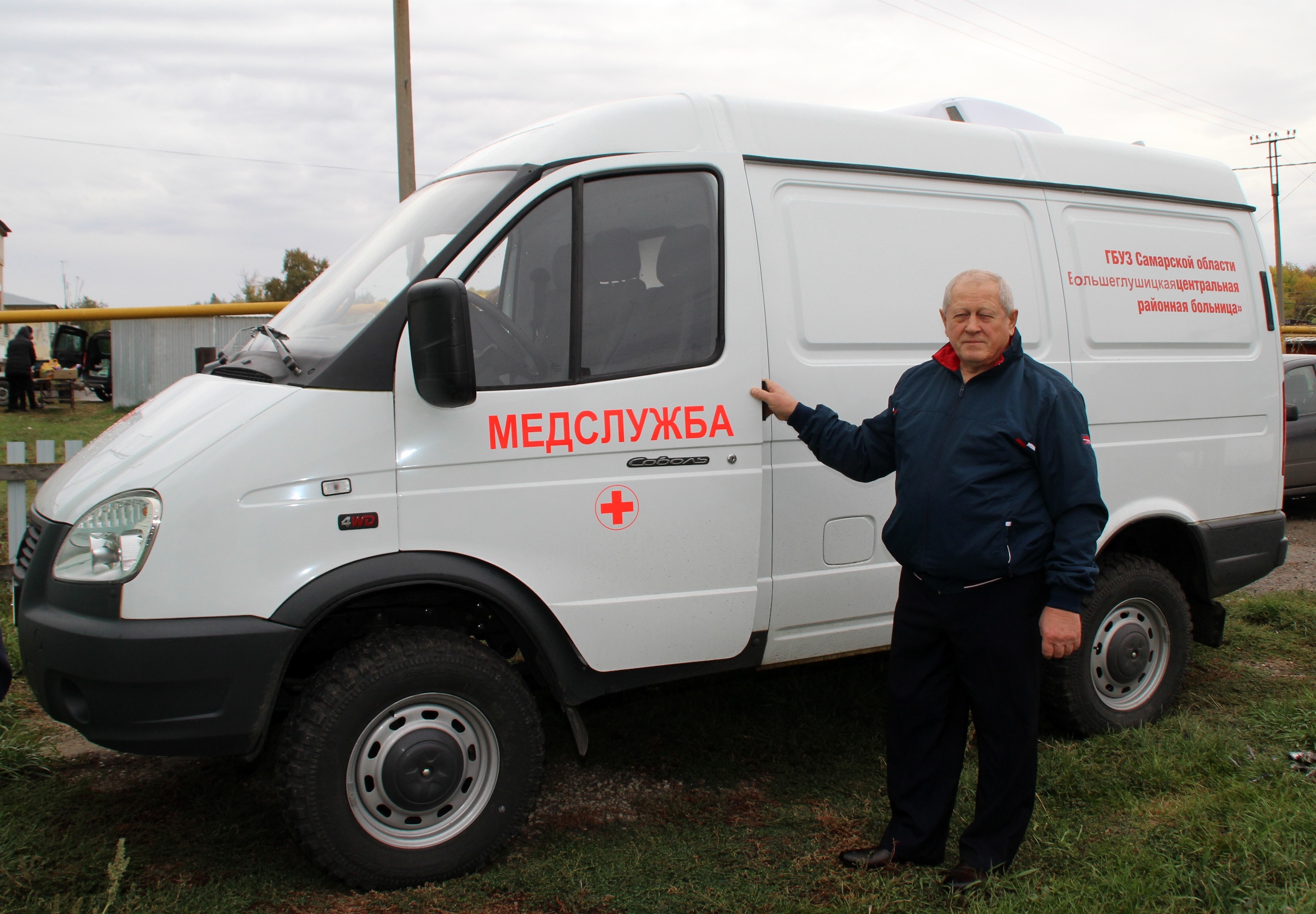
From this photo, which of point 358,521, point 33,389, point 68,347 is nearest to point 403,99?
point 358,521

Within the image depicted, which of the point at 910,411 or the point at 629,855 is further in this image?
the point at 629,855

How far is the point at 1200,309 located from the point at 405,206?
3.50 metres

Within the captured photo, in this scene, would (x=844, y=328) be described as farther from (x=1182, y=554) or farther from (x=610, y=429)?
(x=1182, y=554)

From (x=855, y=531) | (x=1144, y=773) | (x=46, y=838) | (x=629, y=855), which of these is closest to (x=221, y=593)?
(x=46, y=838)

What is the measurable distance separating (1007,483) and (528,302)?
61.2 inches

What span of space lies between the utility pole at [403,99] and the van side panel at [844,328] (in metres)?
7.29

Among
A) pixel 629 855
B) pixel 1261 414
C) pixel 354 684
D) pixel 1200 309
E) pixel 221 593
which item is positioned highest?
pixel 1200 309

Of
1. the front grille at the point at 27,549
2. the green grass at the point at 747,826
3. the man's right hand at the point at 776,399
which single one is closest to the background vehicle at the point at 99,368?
the green grass at the point at 747,826

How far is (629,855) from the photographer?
11.3 feet

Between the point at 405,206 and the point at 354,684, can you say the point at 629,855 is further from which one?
the point at 405,206

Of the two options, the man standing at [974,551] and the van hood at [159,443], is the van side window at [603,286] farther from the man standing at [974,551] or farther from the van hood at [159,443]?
the van hood at [159,443]

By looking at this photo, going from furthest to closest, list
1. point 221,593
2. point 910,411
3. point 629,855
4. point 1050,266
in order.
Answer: point 1050,266 < point 629,855 < point 910,411 < point 221,593

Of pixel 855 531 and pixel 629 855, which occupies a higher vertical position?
pixel 855 531

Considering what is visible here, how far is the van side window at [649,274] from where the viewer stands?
3.31 m
